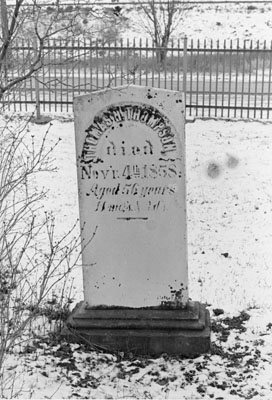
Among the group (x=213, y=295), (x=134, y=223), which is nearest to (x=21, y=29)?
(x=134, y=223)

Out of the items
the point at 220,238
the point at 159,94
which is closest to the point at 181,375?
the point at 159,94

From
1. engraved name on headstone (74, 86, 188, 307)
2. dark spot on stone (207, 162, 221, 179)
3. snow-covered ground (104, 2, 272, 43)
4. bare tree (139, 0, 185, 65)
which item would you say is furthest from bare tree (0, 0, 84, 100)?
snow-covered ground (104, 2, 272, 43)

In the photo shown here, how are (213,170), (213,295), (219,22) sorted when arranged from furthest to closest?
(219,22), (213,170), (213,295)

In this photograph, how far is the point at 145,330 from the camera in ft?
14.7

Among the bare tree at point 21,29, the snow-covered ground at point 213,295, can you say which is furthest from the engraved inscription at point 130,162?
the snow-covered ground at point 213,295

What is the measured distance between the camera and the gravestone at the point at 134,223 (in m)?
4.39

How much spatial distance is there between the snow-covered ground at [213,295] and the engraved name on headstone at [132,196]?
0.54 m

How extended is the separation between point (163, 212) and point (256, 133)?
674 centimetres

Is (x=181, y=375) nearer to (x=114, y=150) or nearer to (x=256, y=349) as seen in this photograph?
(x=256, y=349)

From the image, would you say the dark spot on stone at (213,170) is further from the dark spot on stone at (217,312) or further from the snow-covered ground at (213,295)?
the dark spot on stone at (217,312)

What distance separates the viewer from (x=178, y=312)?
14.9 ft

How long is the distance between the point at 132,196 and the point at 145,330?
3.37ft

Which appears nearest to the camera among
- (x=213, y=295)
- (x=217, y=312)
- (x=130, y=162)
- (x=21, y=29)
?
(x=130, y=162)

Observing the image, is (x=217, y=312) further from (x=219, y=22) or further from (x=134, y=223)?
(x=219, y=22)
